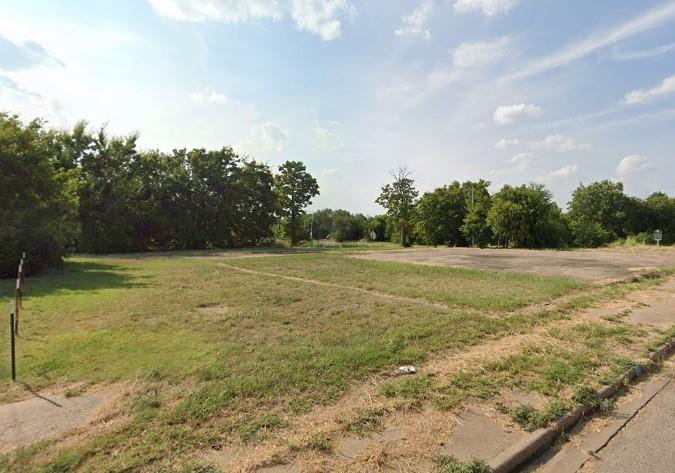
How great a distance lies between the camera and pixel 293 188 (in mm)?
37688

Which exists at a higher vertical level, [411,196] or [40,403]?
[411,196]

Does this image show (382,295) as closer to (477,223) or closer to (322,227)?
(477,223)

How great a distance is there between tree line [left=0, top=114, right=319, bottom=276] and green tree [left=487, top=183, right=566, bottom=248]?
1862 centimetres

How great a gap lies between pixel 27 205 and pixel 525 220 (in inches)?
1403

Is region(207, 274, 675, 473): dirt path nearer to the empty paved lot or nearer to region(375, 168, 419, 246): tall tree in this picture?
the empty paved lot

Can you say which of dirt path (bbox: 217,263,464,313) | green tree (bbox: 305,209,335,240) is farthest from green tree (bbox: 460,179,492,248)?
green tree (bbox: 305,209,335,240)

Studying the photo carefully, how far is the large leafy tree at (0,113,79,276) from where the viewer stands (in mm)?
11547

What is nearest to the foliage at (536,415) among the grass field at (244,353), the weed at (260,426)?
the grass field at (244,353)

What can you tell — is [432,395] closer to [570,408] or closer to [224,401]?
[570,408]

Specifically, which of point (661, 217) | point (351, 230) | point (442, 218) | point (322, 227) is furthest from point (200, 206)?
point (322, 227)

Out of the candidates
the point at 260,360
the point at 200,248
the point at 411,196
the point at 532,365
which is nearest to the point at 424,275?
the point at 532,365

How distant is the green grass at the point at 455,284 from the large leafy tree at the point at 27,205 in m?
7.35

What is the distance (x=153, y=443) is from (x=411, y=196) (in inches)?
1717

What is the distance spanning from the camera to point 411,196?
4444cm
